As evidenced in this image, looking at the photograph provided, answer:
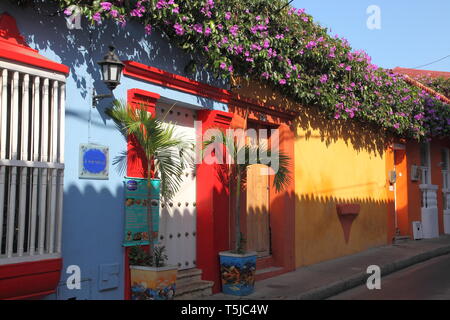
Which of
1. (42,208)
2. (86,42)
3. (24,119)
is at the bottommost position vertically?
(42,208)

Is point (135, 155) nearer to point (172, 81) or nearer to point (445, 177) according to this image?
point (172, 81)

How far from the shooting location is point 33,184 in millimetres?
5000

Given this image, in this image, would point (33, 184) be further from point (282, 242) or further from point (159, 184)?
point (282, 242)

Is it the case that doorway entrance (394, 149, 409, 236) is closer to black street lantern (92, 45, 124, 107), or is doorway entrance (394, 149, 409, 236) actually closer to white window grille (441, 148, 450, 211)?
white window grille (441, 148, 450, 211)

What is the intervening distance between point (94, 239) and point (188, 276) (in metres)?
1.84

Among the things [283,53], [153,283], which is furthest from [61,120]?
[283,53]

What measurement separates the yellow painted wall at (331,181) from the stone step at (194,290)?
2.63 m

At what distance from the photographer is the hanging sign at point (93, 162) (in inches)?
219

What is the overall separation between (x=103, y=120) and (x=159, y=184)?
112 centimetres

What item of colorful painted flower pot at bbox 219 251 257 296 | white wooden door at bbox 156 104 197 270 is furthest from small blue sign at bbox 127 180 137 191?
colorful painted flower pot at bbox 219 251 257 296

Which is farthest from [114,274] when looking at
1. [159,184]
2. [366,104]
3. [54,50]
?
[366,104]

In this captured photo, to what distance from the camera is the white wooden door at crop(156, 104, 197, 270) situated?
695cm

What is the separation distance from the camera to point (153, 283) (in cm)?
566

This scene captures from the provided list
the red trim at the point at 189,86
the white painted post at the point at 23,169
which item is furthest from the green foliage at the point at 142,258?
the red trim at the point at 189,86
